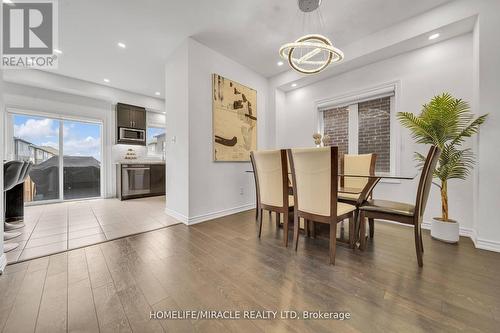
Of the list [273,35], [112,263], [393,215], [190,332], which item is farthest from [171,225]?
[273,35]

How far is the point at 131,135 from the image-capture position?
216 inches

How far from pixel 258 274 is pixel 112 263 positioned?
4.61ft

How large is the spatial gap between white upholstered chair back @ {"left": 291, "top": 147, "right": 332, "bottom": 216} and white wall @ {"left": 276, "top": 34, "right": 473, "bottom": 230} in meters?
2.01

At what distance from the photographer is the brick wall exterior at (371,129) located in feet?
10.7

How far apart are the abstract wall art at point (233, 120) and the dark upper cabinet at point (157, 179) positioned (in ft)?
10.4

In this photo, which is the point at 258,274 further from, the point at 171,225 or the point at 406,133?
the point at 406,133

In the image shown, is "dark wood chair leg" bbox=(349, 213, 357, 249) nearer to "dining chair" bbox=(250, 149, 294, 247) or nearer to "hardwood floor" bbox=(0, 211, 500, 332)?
"hardwood floor" bbox=(0, 211, 500, 332)

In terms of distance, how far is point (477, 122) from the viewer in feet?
6.89

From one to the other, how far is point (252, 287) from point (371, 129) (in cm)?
336

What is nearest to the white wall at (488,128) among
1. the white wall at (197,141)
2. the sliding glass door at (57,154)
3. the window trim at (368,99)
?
the window trim at (368,99)

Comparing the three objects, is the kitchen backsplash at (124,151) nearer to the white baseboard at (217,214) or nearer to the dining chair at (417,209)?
Result: the white baseboard at (217,214)

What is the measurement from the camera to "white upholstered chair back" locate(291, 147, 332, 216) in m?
1.76

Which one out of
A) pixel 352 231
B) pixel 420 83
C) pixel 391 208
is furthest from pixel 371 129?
pixel 352 231

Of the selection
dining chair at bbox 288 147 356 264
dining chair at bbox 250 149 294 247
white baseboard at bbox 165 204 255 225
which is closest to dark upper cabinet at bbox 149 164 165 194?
white baseboard at bbox 165 204 255 225
